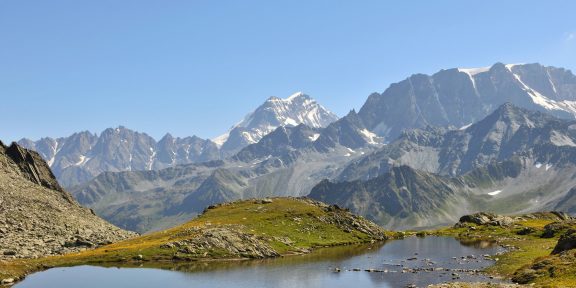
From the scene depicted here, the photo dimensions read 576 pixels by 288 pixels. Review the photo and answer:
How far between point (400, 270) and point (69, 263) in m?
76.0

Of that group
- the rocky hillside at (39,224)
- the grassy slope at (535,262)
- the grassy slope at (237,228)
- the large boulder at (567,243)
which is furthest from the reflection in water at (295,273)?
the rocky hillside at (39,224)

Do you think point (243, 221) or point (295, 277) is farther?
point (243, 221)

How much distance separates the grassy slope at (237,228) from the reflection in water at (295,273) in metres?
6.76

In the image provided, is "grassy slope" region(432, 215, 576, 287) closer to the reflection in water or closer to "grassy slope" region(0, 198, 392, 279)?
the reflection in water

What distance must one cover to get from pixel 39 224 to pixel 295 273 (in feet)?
282

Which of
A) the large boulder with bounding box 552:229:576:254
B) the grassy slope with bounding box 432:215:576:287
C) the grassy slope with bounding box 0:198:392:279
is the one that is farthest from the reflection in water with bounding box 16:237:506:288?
the large boulder with bounding box 552:229:576:254

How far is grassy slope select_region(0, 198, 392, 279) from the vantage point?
133125 millimetres

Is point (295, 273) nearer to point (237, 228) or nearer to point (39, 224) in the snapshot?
point (237, 228)

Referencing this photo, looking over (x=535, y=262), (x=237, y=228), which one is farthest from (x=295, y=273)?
(x=237, y=228)

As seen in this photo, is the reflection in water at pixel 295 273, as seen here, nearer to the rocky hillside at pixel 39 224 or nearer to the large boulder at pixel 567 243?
the large boulder at pixel 567 243

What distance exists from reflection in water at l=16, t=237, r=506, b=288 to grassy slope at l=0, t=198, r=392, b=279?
6759 mm

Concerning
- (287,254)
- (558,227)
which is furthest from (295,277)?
(558,227)

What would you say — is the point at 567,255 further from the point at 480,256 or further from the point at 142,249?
the point at 142,249

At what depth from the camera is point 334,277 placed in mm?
112562
